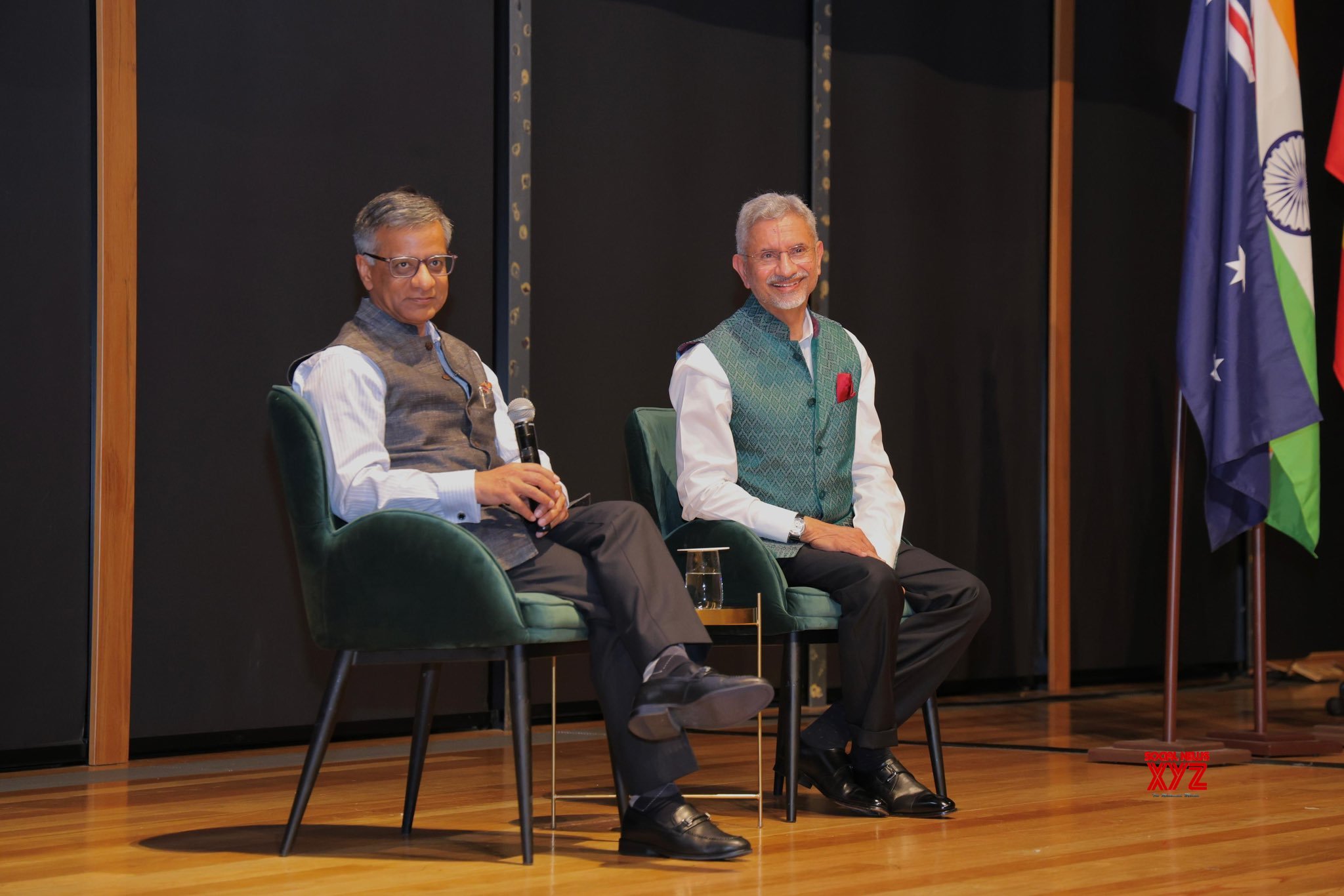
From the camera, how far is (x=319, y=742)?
266 centimetres

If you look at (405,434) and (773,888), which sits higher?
(405,434)

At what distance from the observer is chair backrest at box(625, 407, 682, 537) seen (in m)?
3.41

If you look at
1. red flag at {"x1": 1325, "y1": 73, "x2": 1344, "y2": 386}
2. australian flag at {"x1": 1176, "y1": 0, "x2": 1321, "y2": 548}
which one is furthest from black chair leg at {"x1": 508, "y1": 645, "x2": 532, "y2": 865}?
red flag at {"x1": 1325, "y1": 73, "x2": 1344, "y2": 386}

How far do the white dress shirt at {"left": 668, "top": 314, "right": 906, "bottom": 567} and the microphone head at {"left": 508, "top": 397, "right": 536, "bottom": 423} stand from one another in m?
0.54

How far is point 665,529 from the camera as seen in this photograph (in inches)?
134

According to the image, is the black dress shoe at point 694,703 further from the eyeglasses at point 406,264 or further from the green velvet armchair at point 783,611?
the eyeglasses at point 406,264

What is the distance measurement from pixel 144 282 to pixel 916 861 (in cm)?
254

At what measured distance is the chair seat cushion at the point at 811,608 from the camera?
3.08 metres

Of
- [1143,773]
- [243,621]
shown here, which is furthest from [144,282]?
[1143,773]

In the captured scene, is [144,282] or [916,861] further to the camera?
[144,282]

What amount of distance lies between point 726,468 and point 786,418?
0.18 meters

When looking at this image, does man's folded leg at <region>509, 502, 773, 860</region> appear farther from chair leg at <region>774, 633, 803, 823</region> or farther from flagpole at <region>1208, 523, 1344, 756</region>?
flagpole at <region>1208, 523, 1344, 756</region>

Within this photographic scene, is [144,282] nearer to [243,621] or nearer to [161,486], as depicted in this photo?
[161,486]

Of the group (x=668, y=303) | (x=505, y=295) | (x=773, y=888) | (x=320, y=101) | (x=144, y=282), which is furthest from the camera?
(x=668, y=303)
